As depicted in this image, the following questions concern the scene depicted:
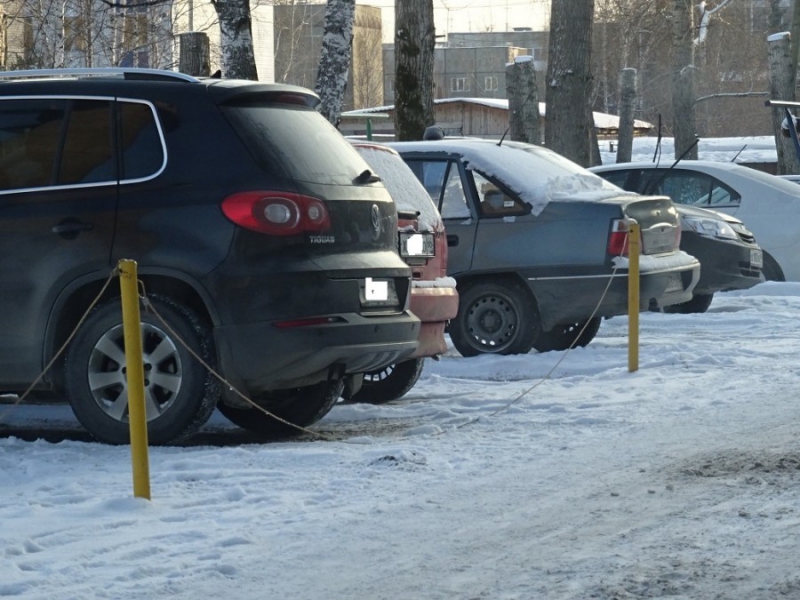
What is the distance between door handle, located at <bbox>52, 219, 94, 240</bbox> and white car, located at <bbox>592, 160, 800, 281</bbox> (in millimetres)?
8976

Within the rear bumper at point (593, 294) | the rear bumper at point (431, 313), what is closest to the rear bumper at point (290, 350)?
the rear bumper at point (431, 313)

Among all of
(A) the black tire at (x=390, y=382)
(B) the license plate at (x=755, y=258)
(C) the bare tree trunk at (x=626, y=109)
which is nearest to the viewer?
(A) the black tire at (x=390, y=382)

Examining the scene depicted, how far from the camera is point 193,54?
14469mm

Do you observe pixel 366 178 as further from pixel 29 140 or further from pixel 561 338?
pixel 561 338

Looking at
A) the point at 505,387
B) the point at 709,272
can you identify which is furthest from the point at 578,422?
the point at 709,272

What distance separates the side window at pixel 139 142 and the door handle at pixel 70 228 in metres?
0.31

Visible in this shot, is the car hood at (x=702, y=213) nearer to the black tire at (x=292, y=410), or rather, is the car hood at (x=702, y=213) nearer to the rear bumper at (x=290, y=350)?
the black tire at (x=292, y=410)

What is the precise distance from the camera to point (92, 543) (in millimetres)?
5430

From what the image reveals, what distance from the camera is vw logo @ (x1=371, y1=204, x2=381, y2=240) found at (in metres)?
7.66

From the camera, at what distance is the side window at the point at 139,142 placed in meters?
7.37

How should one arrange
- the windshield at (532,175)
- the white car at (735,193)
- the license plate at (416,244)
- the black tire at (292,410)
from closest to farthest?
the black tire at (292,410) < the license plate at (416,244) < the windshield at (532,175) < the white car at (735,193)

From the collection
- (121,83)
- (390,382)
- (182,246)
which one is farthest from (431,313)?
(121,83)

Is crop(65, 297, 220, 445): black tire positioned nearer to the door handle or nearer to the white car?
the door handle

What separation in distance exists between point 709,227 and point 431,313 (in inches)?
225
